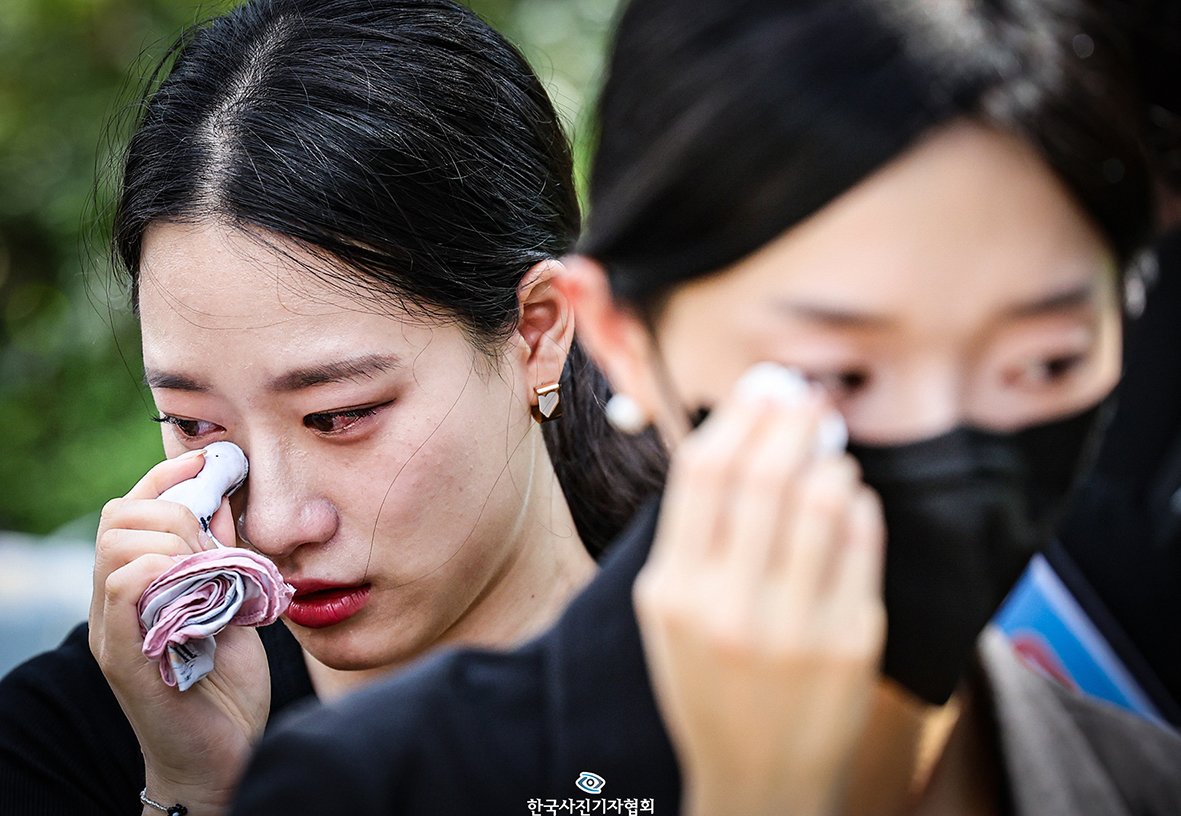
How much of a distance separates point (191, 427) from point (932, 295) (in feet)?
4.30

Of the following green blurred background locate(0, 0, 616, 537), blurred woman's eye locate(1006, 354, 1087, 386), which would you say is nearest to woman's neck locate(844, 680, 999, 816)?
blurred woman's eye locate(1006, 354, 1087, 386)

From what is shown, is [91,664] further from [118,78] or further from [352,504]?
[118,78]

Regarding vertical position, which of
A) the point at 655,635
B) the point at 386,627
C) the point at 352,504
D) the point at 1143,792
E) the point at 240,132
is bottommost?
the point at 1143,792

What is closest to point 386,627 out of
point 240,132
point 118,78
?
point 240,132

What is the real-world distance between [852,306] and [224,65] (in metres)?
1.45

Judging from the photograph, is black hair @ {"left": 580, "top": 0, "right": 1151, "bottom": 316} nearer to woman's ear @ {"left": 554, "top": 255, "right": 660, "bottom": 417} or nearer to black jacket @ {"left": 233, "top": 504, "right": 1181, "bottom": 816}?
woman's ear @ {"left": 554, "top": 255, "right": 660, "bottom": 417}

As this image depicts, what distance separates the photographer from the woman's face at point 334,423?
2049 millimetres

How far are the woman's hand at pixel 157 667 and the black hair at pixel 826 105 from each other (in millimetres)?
1086

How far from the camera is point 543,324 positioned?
2396mm

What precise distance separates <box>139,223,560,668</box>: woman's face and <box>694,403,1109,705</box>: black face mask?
799mm

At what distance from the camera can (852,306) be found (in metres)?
1.29

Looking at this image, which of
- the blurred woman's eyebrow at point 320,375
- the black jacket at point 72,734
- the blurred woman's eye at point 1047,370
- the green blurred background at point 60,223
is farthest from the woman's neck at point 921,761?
the green blurred background at point 60,223

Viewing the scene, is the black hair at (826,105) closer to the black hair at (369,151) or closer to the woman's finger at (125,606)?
the black hair at (369,151)

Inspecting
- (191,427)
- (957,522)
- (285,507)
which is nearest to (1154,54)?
(957,522)
